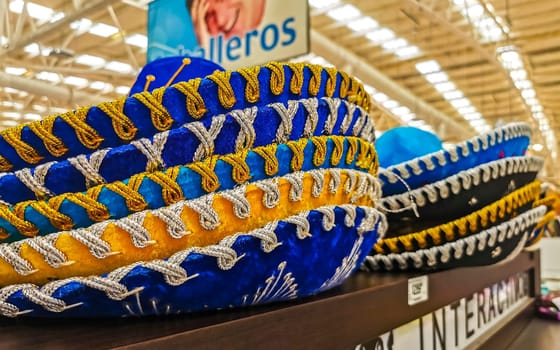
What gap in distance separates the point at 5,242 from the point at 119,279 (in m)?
0.07

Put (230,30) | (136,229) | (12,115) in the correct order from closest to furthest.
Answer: (136,229)
(230,30)
(12,115)

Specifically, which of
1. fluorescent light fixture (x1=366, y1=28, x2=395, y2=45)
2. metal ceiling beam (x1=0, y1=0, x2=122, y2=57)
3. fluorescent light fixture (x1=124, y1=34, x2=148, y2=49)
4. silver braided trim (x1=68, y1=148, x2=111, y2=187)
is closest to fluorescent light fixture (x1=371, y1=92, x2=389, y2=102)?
fluorescent light fixture (x1=366, y1=28, x2=395, y2=45)

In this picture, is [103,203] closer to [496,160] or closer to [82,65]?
[496,160]

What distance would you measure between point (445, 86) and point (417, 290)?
719 cm

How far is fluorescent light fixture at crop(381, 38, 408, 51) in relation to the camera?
570 cm

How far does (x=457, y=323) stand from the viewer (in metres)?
0.58

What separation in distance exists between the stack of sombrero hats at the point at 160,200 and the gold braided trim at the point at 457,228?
23cm

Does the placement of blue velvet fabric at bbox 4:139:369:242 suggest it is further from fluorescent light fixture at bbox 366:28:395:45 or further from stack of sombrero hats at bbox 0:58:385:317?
fluorescent light fixture at bbox 366:28:395:45

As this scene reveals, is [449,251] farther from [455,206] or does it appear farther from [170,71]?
[170,71]

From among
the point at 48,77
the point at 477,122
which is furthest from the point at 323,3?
the point at 477,122

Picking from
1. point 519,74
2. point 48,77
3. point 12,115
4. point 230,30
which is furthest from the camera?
point 12,115

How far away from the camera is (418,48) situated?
5.89m

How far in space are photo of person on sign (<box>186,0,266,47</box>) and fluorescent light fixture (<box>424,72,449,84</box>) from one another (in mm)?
5339

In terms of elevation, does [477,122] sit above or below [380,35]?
below
